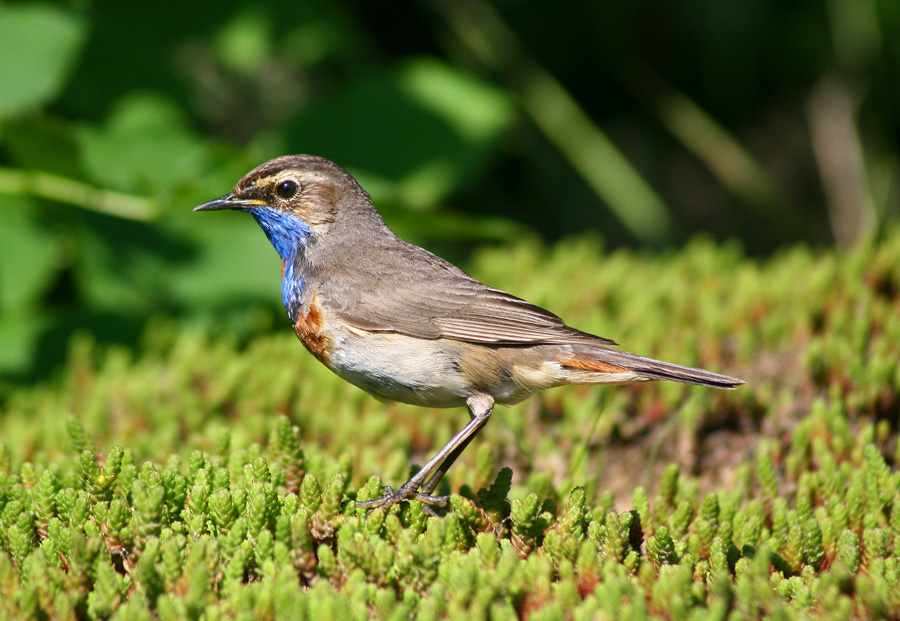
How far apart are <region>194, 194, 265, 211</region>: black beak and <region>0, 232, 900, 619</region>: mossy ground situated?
38.3 inches

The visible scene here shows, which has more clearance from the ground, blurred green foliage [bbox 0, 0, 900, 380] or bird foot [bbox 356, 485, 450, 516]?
blurred green foliage [bbox 0, 0, 900, 380]

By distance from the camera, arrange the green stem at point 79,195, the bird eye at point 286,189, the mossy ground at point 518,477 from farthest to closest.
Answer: the green stem at point 79,195 < the bird eye at point 286,189 < the mossy ground at point 518,477

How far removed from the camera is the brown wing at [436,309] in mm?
3734

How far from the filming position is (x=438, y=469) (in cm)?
364

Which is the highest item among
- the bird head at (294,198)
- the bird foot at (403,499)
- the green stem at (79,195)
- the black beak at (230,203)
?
the bird head at (294,198)

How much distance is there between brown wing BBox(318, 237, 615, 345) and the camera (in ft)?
12.3

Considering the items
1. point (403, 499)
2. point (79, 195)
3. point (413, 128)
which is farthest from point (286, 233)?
point (413, 128)

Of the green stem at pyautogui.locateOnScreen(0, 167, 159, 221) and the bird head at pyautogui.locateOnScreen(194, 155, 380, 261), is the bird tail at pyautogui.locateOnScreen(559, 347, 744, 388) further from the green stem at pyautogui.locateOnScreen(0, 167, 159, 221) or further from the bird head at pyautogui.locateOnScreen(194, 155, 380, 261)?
the green stem at pyautogui.locateOnScreen(0, 167, 159, 221)

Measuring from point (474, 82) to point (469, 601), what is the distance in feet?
17.8

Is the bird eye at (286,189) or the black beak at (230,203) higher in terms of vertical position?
the bird eye at (286,189)

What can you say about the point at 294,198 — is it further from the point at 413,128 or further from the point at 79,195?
the point at 413,128

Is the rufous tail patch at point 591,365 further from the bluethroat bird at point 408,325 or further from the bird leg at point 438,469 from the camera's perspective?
the bird leg at point 438,469

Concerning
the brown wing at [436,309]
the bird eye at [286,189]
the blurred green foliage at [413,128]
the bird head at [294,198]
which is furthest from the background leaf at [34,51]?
the brown wing at [436,309]

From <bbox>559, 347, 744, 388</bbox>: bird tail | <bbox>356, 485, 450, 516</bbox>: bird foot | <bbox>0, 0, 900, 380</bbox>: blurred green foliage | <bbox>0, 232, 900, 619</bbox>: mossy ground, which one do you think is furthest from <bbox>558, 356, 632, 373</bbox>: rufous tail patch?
<bbox>0, 0, 900, 380</bbox>: blurred green foliage
